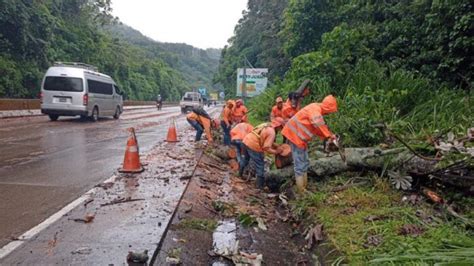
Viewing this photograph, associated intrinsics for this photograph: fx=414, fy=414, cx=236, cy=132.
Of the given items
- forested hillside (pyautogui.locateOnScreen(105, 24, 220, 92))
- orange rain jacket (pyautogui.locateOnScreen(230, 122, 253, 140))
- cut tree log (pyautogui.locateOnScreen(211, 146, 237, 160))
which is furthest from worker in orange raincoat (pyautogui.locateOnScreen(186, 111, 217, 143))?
forested hillside (pyautogui.locateOnScreen(105, 24, 220, 92))

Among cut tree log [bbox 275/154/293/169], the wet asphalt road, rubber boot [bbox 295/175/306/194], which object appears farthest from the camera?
cut tree log [bbox 275/154/293/169]

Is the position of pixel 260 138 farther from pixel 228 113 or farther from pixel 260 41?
pixel 260 41

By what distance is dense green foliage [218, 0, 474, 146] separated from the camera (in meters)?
7.61

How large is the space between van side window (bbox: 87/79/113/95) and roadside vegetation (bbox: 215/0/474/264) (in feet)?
24.7

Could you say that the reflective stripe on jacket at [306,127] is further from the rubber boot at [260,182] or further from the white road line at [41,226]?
the white road line at [41,226]

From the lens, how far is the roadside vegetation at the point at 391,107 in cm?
404

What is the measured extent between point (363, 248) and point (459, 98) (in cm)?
557

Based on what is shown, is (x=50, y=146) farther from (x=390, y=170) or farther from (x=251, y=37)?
(x=251, y=37)

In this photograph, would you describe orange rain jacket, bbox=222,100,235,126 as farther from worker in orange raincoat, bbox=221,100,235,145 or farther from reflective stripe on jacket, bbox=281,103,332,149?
reflective stripe on jacket, bbox=281,103,332,149

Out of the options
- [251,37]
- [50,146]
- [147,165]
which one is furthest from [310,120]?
[251,37]

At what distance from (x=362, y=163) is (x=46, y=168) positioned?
5.39 metres

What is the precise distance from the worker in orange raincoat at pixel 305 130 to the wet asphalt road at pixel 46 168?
3.15 meters

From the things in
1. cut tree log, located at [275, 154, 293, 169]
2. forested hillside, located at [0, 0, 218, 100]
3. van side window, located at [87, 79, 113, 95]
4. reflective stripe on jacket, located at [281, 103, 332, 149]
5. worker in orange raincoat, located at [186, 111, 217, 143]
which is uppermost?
forested hillside, located at [0, 0, 218, 100]

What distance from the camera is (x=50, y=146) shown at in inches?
392
